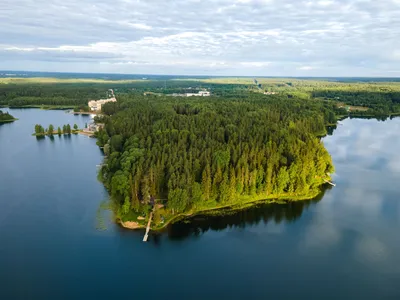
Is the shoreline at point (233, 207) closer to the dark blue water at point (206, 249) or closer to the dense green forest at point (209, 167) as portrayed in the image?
the dense green forest at point (209, 167)

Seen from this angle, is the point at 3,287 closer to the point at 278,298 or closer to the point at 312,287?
the point at 278,298

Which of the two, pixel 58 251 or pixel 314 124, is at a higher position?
pixel 314 124

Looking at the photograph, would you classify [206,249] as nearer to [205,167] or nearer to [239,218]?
[239,218]

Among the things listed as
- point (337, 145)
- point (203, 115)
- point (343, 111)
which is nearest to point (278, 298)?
point (203, 115)

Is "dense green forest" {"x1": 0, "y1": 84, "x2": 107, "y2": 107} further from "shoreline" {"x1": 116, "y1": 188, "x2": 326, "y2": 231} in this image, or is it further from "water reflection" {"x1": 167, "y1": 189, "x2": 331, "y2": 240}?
"water reflection" {"x1": 167, "y1": 189, "x2": 331, "y2": 240}

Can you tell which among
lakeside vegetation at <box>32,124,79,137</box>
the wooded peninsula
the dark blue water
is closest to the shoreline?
the wooded peninsula
